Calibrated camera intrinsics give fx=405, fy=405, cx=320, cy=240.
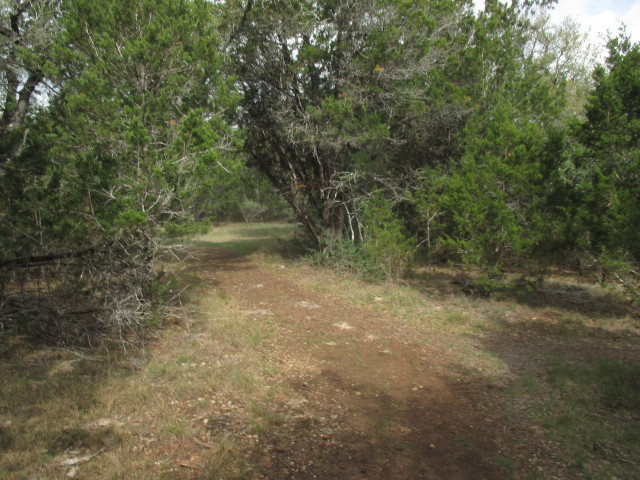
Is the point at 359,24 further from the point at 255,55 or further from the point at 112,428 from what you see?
the point at 112,428

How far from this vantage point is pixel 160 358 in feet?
17.3

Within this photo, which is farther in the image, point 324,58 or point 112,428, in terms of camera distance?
point 324,58

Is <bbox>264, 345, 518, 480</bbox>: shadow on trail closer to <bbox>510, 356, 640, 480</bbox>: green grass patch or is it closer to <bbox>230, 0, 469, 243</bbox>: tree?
<bbox>510, 356, 640, 480</bbox>: green grass patch

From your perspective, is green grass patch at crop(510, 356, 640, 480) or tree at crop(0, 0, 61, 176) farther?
tree at crop(0, 0, 61, 176)

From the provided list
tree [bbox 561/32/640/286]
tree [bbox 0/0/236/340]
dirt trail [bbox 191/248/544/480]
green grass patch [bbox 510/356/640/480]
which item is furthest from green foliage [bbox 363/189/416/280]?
tree [bbox 0/0/236/340]

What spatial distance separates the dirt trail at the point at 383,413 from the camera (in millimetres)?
3391

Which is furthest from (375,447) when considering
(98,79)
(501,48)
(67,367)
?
(501,48)

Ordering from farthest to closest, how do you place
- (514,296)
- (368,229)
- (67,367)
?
(368,229), (514,296), (67,367)

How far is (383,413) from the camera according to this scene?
425 cm

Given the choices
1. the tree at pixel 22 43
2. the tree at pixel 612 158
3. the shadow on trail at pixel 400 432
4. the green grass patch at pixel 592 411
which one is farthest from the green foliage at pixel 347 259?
the tree at pixel 22 43

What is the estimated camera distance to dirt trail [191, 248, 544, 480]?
3.39m

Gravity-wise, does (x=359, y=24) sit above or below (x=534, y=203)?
above

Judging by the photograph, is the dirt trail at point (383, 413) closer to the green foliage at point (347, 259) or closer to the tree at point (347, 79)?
the green foliage at point (347, 259)

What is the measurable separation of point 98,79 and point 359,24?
287 inches
